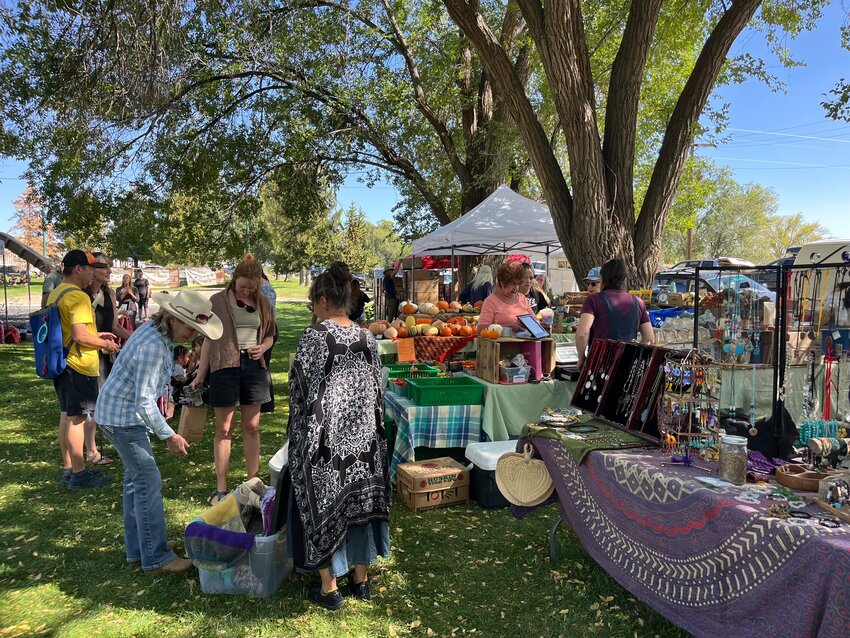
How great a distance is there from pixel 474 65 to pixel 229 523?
12351 mm

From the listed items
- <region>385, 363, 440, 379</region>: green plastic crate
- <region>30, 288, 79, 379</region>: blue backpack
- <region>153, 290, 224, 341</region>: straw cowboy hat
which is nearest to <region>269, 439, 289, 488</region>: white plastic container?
<region>153, 290, 224, 341</region>: straw cowboy hat

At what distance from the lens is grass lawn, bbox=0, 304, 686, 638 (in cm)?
285

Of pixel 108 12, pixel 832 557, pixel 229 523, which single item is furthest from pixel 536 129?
pixel 832 557

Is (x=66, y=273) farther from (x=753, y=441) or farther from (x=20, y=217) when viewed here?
(x=20, y=217)

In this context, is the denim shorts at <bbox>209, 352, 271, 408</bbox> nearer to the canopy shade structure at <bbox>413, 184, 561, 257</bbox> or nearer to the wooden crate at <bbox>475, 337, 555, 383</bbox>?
the wooden crate at <bbox>475, 337, 555, 383</bbox>

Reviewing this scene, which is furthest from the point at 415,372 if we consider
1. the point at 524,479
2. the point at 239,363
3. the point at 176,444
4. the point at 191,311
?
the point at 176,444

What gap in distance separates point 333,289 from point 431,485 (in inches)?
80.1

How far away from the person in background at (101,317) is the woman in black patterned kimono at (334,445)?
10.4ft

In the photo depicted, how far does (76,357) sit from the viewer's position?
4.41 meters

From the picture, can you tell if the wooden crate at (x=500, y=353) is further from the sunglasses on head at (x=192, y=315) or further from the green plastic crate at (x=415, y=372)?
the sunglasses on head at (x=192, y=315)

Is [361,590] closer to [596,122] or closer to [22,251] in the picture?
[596,122]

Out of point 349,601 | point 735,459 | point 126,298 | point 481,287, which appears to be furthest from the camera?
point 126,298

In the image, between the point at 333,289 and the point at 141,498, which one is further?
the point at 141,498

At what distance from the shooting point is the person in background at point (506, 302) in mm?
4957
